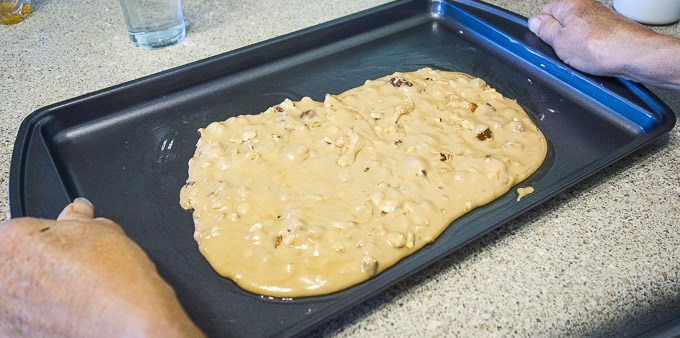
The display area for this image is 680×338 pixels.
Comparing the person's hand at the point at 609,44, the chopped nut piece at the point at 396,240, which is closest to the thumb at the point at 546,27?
the person's hand at the point at 609,44

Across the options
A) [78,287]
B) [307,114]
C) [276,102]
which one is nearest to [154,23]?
[276,102]

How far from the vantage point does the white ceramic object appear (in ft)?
4.71

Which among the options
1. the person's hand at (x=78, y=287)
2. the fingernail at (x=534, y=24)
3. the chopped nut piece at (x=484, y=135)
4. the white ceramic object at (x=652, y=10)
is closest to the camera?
the person's hand at (x=78, y=287)

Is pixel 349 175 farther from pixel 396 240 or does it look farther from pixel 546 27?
pixel 546 27

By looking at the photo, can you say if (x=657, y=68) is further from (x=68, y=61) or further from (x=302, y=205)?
(x=68, y=61)

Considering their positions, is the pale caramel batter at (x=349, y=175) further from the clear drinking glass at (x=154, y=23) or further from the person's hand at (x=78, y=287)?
the clear drinking glass at (x=154, y=23)

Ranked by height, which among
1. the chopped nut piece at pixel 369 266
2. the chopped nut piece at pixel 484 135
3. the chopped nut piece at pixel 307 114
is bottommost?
the chopped nut piece at pixel 369 266

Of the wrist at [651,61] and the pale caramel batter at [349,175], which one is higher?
the wrist at [651,61]

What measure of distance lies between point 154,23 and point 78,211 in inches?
27.6

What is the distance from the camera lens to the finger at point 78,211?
813 mm

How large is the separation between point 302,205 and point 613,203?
56cm

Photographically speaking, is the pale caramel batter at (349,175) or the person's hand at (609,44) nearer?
the pale caramel batter at (349,175)

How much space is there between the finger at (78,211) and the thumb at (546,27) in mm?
1082

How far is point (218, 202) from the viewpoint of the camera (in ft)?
2.93
